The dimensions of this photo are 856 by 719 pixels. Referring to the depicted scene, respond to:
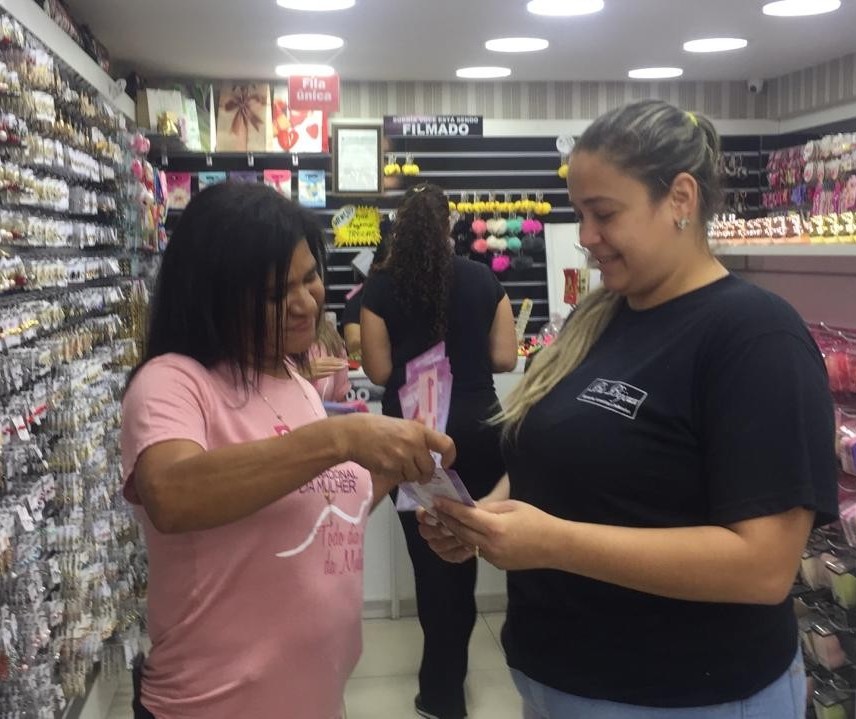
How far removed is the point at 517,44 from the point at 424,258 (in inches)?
65.5

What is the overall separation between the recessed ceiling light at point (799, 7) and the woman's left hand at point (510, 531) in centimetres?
318

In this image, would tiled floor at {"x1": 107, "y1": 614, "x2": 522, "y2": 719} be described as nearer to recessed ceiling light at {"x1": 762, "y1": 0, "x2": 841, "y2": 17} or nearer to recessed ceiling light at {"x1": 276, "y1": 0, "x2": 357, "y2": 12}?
recessed ceiling light at {"x1": 276, "y1": 0, "x2": 357, "y2": 12}

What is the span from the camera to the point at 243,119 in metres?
5.48

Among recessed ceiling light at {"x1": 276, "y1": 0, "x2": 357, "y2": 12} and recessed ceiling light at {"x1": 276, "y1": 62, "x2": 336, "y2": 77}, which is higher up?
recessed ceiling light at {"x1": 276, "y1": 62, "x2": 336, "y2": 77}

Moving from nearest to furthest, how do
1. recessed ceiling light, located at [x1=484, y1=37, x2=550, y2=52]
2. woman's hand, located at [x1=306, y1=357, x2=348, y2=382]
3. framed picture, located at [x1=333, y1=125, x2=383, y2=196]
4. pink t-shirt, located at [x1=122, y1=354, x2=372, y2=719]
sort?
pink t-shirt, located at [x1=122, y1=354, x2=372, y2=719] < woman's hand, located at [x1=306, y1=357, x2=348, y2=382] < recessed ceiling light, located at [x1=484, y1=37, x2=550, y2=52] < framed picture, located at [x1=333, y1=125, x2=383, y2=196]

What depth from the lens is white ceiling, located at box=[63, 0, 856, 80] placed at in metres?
3.80

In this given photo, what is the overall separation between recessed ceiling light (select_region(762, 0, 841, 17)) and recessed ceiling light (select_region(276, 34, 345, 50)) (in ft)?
6.13

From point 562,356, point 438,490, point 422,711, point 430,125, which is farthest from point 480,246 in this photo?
point 438,490

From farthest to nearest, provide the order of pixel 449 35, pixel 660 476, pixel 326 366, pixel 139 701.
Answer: pixel 449 35
pixel 326 366
pixel 139 701
pixel 660 476

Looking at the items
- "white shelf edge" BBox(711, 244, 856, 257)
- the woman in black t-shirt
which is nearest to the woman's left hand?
the woman in black t-shirt

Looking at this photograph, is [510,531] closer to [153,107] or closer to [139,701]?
[139,701]

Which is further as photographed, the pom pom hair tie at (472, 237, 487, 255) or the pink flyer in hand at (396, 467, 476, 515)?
the pom pom hair tie at (472, 237, 487, 255)

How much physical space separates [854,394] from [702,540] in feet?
5.54

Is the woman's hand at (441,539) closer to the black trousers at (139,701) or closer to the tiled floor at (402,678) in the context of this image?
the black trousers at (139,701)
